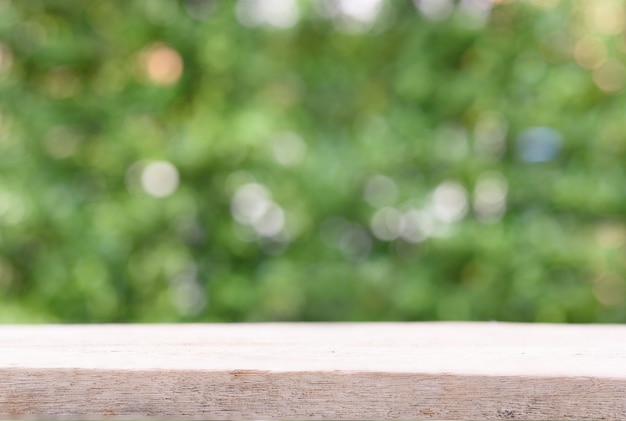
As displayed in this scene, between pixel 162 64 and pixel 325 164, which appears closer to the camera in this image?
pixel 325 164

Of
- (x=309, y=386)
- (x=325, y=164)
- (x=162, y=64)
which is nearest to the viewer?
(x=309, y=386)

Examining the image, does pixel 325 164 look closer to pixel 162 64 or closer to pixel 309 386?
pixel 162 64

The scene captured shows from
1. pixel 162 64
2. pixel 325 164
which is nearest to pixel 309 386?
pixel 325 164

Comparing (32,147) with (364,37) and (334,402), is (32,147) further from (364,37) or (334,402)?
(334,402)

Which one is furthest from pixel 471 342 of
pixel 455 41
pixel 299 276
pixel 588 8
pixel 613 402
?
pixel 588 8

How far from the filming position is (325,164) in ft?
5.72

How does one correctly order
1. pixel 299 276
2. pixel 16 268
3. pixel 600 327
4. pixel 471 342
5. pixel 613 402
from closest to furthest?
pixel 613 402 → pixel 471 342 → pixel 600 327 → pixel 299 276 → pixel 16 268

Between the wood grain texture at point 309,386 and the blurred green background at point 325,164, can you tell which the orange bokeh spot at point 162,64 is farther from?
the wood grain texture at point 309,386

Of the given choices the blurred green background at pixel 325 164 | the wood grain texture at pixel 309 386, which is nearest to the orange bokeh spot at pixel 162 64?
the blurred green background at pixel 325 164

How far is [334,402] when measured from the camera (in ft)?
1.89

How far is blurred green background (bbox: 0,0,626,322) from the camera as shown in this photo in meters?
1.78

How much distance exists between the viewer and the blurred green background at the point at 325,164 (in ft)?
5.83

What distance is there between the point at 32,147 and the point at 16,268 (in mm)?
289

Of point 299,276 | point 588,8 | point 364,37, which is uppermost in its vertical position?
point 588,8
